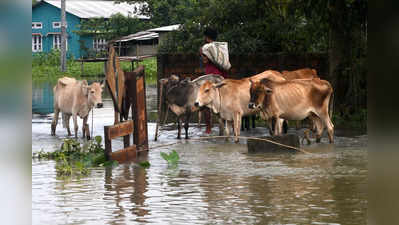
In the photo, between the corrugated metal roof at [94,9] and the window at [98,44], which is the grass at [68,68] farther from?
the corrugated metal roof at [94,9]

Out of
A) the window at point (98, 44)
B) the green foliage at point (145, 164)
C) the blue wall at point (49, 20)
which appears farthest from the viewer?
the blue wall at point (49, 20)

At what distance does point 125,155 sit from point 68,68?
4101 centimetres

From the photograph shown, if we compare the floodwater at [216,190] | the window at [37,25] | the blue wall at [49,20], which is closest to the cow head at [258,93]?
the floodwater at [216,190]

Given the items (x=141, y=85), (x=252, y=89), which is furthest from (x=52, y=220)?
(x=252, y=89)

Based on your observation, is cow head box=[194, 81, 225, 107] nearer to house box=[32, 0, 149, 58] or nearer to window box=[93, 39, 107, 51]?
house box=[32, 0, 149, 58]

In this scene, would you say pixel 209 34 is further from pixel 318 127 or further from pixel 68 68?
pixel 68 68

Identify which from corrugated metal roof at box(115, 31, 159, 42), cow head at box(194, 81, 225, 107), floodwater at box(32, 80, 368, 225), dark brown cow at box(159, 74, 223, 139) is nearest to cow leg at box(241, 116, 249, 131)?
dark brown cow at box(159, 74, 223, 139)

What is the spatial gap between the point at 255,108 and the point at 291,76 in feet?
9.79

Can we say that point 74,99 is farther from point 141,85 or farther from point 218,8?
point 218,8

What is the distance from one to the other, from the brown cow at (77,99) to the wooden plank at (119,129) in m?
2.78

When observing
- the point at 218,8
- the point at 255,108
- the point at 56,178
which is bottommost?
the point at 56,178

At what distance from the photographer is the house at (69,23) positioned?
60.7 metres

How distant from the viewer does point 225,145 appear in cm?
1281

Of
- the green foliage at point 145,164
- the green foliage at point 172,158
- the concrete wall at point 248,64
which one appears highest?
the concrete wall at point 248,64
